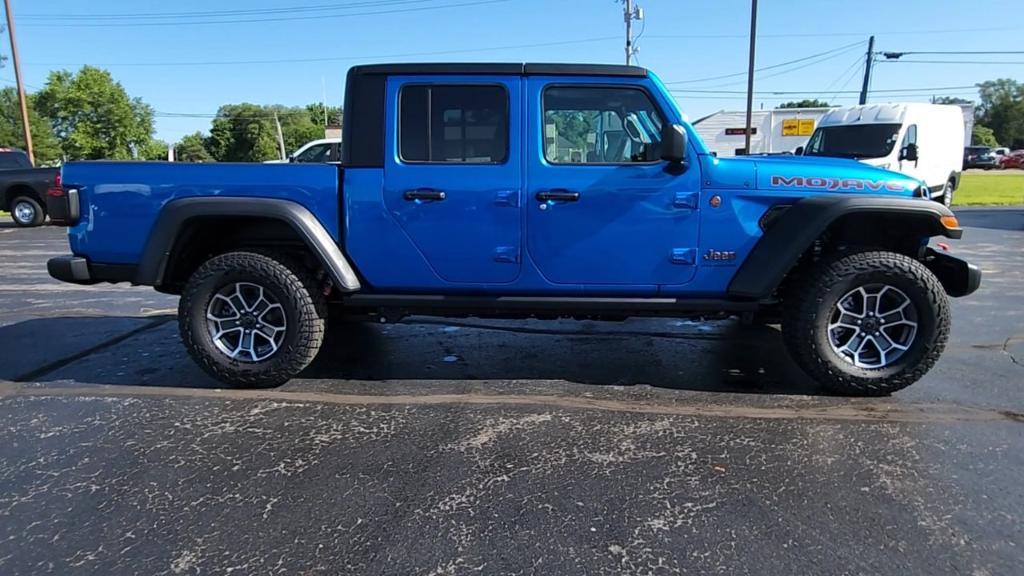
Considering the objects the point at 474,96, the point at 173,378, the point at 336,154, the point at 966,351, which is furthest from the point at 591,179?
the point at 336,154

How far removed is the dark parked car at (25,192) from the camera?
15422 mm

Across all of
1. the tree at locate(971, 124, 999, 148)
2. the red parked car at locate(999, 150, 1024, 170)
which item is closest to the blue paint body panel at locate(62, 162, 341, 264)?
the red parked car at locate(999, 150, 1024, 170)

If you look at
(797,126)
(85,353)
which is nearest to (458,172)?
(85,353)

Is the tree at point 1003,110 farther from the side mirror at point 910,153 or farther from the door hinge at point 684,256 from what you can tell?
the door hinge at point 684,256

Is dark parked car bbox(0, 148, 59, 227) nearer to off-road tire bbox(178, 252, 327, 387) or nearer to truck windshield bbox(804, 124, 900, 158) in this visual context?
off-road tire bbox(178, 252, 327, 387)

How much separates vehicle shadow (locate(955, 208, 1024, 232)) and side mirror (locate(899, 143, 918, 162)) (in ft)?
5.92

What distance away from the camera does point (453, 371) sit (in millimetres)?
4430

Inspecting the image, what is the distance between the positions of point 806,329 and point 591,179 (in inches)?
61.2

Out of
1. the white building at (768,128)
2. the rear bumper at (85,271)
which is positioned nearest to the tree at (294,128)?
the white building at (768,128)

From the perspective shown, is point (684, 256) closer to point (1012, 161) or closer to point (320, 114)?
point (1012, 161)

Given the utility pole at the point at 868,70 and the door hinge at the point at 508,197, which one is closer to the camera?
the door hinge at the point at 508,197

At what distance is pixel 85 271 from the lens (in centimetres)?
399

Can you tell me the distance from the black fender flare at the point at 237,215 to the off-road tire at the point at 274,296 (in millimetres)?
239

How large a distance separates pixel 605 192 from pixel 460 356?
1.74m
